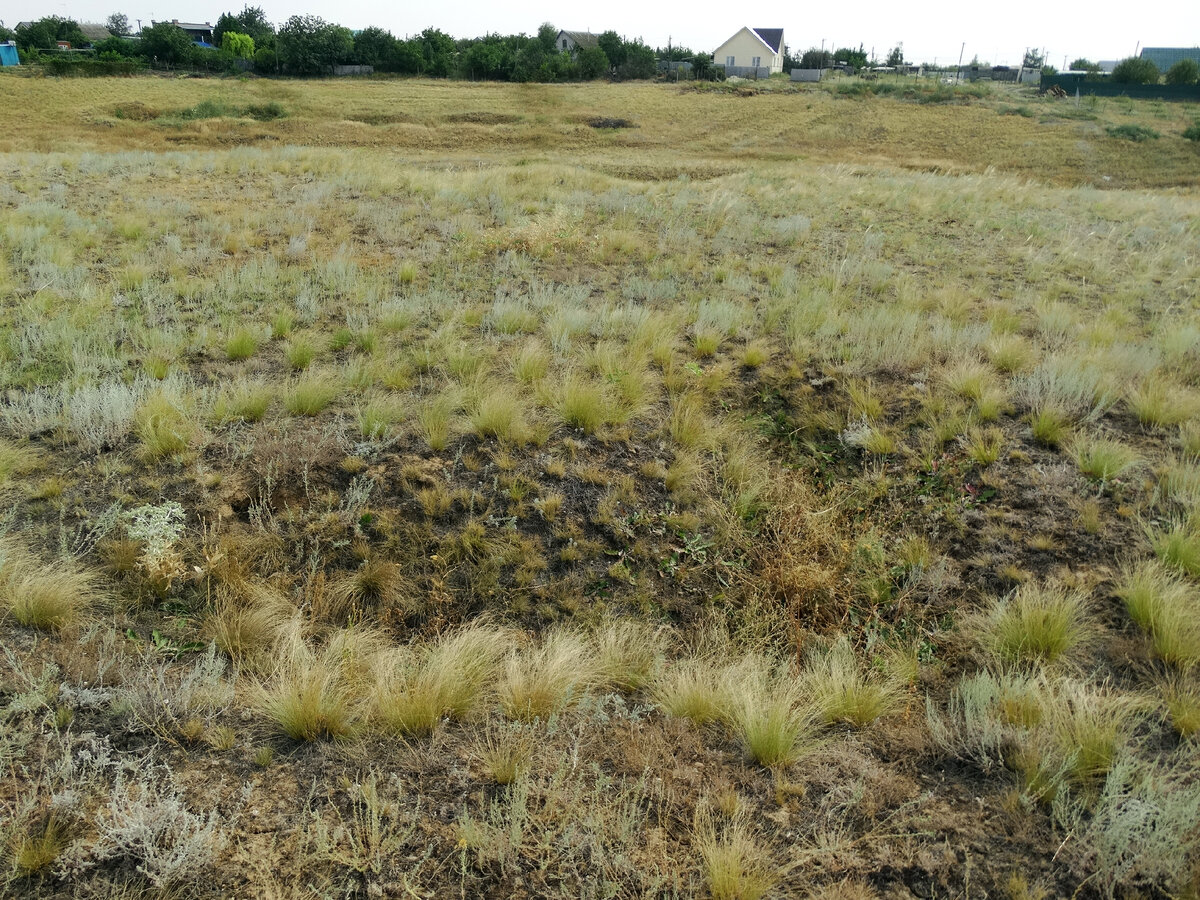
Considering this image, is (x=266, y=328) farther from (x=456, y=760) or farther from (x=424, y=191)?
(x=424, y=191)

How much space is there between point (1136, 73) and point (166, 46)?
75.7 m

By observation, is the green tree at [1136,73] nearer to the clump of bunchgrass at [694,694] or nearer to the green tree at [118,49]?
the clump of bunchgrass at [694,694]

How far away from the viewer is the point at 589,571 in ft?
15.7

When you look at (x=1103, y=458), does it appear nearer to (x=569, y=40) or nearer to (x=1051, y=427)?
(x=1051, y=427)

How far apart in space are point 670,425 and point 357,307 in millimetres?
4396

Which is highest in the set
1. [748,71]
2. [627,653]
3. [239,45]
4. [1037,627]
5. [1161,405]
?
[748,71]

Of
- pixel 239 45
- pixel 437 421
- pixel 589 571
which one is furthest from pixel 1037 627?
pixel 239 45

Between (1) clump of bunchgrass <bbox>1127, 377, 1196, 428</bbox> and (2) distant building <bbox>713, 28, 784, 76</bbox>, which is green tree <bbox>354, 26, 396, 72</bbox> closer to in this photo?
(2) distant building <bbox>713, 28, 784, 76</bbox>

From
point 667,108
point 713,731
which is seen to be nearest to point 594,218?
point 713,731

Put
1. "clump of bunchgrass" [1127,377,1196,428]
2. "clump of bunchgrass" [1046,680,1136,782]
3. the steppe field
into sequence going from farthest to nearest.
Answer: "clump of bunchgrass" [1127,377,1196,428] → "clump of bunchgrass" [1046,680,1136,782] → the steppe field

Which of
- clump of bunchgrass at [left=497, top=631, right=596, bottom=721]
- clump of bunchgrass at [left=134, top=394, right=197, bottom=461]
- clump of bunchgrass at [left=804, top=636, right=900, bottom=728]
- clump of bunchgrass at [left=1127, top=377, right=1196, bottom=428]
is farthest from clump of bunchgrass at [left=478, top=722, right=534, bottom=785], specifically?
clump of bunchgrass at [left=1127, top=377, right=1196, bottom=428]

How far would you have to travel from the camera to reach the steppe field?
2779 millimetres

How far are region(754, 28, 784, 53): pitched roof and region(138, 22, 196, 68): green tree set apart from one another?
6181cm

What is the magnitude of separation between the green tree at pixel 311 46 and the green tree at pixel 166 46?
7.80m
